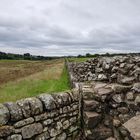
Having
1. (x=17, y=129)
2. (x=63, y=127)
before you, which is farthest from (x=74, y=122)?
(x=17, y=129)

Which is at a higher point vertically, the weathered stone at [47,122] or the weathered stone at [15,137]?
the weathered stone at [47,122]

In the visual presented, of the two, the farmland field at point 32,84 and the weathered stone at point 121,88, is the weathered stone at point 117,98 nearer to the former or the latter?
the weathered stone at point 121,88

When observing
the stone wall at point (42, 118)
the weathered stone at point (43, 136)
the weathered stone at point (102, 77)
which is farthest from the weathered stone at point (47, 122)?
the weathered stone at point (102, 77)

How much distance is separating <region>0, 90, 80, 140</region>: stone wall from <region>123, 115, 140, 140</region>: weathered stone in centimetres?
206

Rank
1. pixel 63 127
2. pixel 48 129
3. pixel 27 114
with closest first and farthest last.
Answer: pixel 27 114
pixel 48 129
pixel 63 127

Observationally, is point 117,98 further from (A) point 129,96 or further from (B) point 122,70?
(B) point 122,70

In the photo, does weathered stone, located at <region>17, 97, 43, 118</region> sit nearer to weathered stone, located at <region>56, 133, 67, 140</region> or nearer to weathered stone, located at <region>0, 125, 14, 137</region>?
weathered stone, located at <region>0, 125, 14, 137</region>

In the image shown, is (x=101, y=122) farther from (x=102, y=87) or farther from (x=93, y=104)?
(x=102, y=87)

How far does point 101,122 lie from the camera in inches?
389

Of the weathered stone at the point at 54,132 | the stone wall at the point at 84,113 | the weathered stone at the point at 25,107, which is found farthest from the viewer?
the weathered stone at the point at 54,132

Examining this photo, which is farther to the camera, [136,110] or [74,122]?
[74,122]

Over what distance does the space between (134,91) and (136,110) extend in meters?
0.71

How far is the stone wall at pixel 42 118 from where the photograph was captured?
749 cm

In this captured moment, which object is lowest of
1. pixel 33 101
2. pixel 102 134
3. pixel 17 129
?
pixel 102 134
